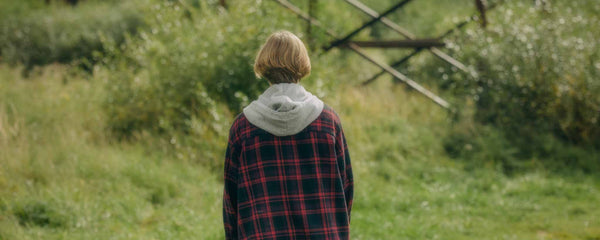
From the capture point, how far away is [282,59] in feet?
8.37

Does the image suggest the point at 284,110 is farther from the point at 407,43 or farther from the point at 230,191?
the point at 407,43

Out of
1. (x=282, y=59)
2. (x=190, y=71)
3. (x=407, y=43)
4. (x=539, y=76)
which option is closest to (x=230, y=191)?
(x=282, y=59)

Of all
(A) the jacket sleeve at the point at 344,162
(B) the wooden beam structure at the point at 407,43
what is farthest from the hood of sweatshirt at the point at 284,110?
(B) the wooden beam structure at the point at 407,43

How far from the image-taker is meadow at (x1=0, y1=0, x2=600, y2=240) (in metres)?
5.76

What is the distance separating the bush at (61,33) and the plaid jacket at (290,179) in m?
11.5

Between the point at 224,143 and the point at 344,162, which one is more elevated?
the point at 344,162

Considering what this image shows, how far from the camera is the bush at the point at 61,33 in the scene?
45.3 feet

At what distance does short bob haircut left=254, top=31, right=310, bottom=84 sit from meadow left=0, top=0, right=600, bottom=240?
3.05 meters

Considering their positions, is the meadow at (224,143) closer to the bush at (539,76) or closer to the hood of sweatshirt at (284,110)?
the bush at (539,76)

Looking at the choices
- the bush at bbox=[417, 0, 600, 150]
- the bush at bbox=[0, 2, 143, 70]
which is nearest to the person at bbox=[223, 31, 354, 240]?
the bush at bbox=[417, 0, 600, 150]

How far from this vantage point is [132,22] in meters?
14.9

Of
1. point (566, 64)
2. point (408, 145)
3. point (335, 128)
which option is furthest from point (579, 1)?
point (335, 128)

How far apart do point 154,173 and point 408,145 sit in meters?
3.78

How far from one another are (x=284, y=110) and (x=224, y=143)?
4.73m
